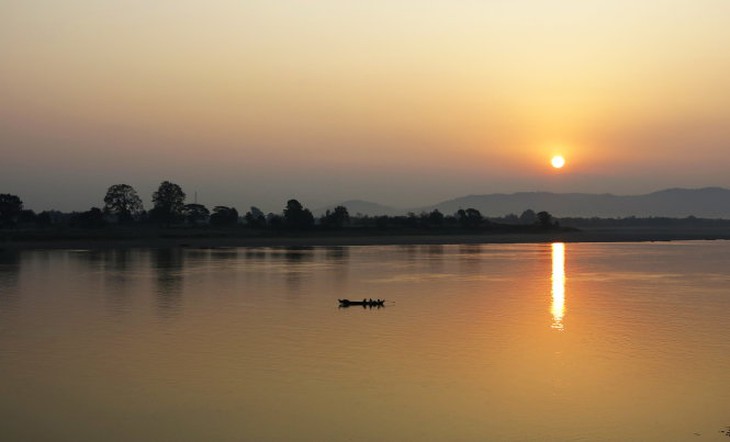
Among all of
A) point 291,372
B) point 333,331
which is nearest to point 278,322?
point 333,331

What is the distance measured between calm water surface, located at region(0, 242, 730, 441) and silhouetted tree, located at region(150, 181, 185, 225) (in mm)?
123785

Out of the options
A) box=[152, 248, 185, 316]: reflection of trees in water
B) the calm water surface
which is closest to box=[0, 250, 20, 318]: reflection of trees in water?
the calm water surface

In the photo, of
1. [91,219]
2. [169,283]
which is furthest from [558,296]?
[91,219]

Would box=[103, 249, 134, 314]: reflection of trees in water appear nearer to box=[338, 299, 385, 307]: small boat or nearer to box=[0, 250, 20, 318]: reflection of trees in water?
box=[0, 250, 20, 318]: reflection of trees in water

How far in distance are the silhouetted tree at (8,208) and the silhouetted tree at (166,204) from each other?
33.2 meters

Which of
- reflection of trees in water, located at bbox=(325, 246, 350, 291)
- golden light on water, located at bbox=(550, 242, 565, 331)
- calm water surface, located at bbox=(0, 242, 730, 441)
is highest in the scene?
reflection of trees in water, located at bbox=(325, 246, 350, 291)

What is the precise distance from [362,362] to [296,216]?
163386 millimetres

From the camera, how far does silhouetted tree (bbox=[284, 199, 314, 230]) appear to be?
196 m

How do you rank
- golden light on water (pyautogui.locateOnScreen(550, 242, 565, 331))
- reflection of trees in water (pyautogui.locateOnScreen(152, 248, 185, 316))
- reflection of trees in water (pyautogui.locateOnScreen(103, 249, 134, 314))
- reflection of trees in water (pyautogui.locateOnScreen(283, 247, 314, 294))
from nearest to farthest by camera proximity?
golden light on water (pyautogui.locateOnScreen(550, 242, 565, 331)) < reflection of trees in water (pyautogui.locateOnScreen(152, 248, 185, 316)) < reflection of trees in water (pyautogui.locateOnScreen(103, 249, 134, 314)) < reflection of trees in water (pyautogui.locateOnScreen(283, 247, 314, 294))

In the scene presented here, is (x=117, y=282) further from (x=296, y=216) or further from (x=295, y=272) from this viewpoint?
(x=296, y=216)

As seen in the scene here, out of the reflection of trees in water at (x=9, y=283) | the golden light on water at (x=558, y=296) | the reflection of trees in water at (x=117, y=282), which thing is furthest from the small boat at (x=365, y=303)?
the reflection of trees in water at (x=9, y=283)

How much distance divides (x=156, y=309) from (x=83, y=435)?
1234 inches

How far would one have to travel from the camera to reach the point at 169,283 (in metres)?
74.1

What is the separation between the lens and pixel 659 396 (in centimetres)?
2891
